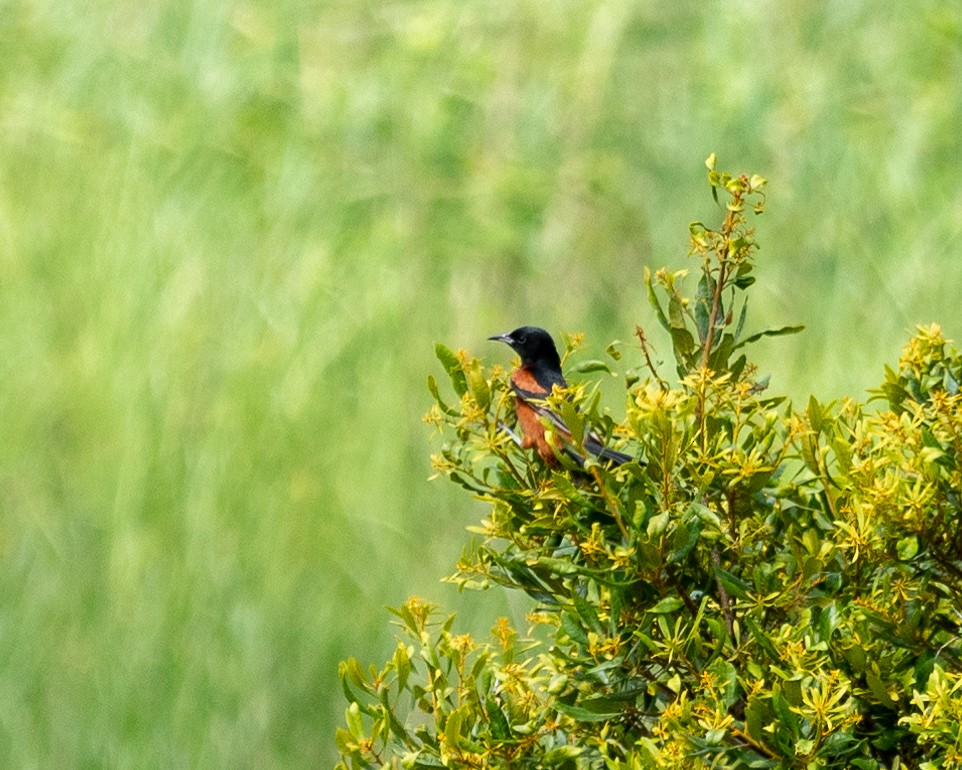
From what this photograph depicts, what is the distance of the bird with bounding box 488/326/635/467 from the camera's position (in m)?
2.81

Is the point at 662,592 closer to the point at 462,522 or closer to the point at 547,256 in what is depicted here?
the point at 462,522

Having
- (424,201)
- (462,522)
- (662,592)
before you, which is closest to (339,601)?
(462,522)

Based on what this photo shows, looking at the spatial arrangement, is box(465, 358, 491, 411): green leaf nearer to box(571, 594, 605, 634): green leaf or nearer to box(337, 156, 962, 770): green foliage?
box(337, 156, 962, 770): green foliage

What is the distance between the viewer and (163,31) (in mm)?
7781

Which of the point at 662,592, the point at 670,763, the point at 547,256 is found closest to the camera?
the point at 670,763

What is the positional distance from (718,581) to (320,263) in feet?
15.7

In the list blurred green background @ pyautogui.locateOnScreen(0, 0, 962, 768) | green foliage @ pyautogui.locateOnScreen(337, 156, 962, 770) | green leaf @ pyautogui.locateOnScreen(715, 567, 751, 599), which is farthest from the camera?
blurred green background @ pyautogui.locateOnScreen(0, 0, 962, 768)

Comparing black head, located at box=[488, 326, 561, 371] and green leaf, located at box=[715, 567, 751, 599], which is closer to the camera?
green leaf, located at box=[715, 567, 751, 599]

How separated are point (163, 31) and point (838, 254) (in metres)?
3.78

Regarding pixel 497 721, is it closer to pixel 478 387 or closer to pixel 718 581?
pixel 718 581

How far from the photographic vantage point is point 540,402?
108 inches

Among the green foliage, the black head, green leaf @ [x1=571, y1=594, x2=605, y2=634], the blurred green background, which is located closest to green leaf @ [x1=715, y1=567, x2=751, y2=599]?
the green foliage

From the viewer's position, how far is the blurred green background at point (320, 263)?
6504mm

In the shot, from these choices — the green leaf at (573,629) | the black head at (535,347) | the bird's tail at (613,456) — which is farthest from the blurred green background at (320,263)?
the green leaf at (573,629)
